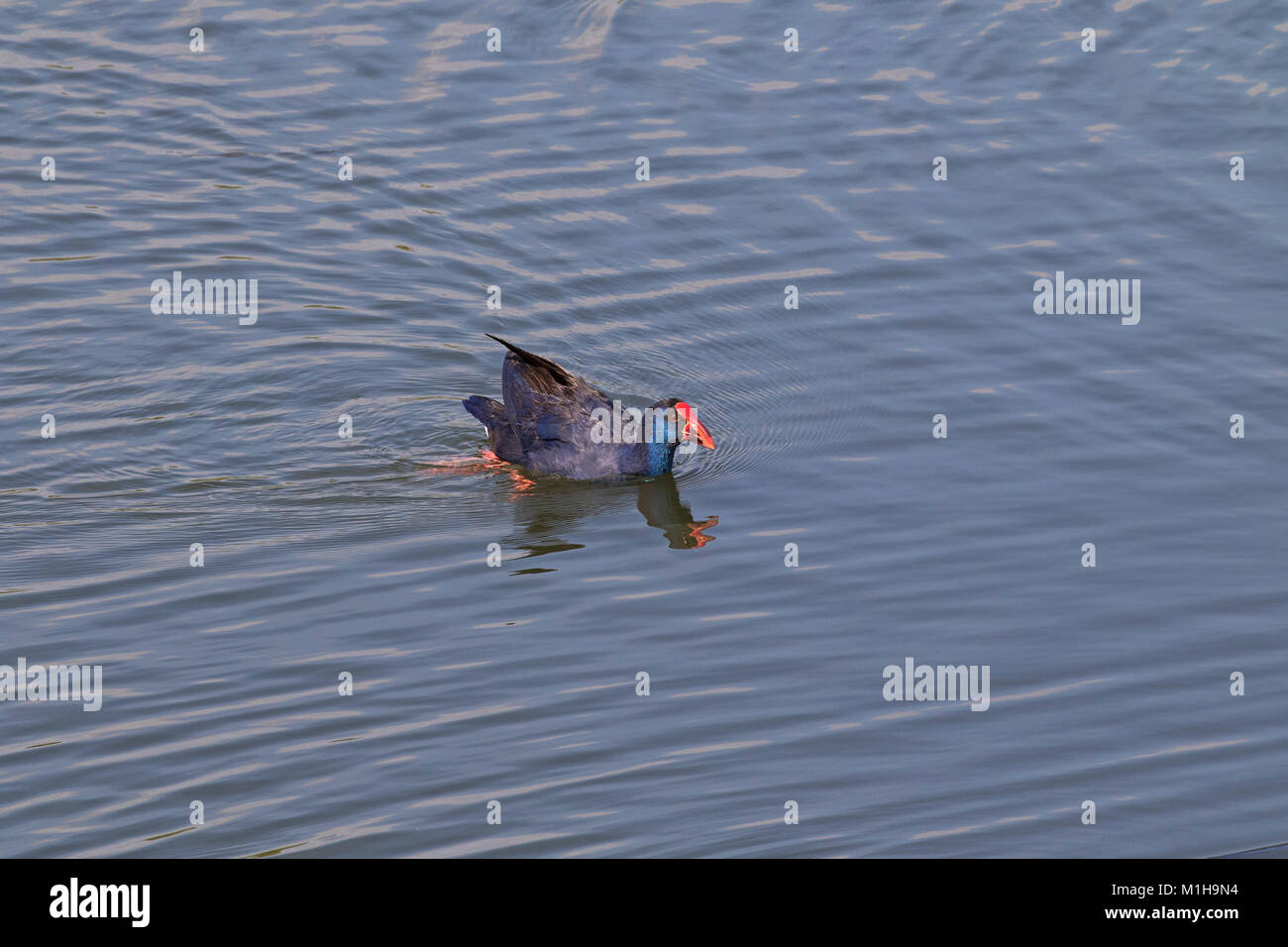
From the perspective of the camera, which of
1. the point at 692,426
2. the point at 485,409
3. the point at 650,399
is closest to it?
the point at 692,426

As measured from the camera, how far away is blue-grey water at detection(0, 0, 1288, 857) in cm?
799

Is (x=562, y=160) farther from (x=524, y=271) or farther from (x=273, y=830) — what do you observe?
(x=273, y=830)

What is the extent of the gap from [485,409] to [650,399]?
1253 millimetres

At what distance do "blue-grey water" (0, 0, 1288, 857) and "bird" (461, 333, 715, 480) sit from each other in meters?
0.24

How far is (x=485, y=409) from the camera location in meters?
12.2

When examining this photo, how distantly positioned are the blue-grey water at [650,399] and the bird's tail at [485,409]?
22cm

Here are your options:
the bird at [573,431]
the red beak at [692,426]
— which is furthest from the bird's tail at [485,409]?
the red beak at [692,426]

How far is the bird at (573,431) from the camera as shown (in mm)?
11586

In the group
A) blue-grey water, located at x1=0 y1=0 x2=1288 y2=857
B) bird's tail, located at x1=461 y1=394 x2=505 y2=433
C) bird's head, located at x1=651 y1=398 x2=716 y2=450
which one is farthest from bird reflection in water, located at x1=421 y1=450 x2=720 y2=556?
bird's head, located at x1=651 y1=398 x2=716 y2=450

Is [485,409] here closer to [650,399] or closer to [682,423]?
[650,399]

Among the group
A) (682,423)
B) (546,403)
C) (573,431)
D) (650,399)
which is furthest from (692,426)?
(650,399)

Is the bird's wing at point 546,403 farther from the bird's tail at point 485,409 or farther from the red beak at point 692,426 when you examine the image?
the red beak at point 692,426

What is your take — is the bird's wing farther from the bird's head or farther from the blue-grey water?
the bird's head

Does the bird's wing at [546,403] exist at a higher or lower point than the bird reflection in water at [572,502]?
higher
